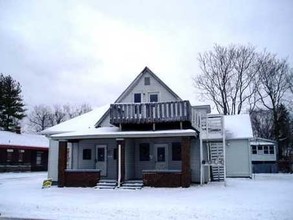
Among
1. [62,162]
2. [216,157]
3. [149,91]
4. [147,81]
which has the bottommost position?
[62,162]

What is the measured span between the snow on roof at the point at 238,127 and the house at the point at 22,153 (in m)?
25.2

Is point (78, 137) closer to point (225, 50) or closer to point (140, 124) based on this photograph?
point (140, 124)

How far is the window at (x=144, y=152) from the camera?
24.6 meters

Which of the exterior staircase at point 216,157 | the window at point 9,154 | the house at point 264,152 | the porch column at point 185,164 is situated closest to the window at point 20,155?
the window at point 9,154

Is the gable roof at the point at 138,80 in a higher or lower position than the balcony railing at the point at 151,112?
higher

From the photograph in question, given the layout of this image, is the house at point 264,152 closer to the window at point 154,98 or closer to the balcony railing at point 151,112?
the window at point 154,98

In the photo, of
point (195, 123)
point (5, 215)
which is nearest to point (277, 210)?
point (5, 215)

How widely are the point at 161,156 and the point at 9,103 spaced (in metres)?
45.4

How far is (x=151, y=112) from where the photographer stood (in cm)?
2245

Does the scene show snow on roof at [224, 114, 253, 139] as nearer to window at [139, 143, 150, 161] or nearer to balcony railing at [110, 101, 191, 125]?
window at [139, 143, 150, 161]

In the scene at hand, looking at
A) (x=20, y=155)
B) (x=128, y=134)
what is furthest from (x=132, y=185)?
(x=20, y=155)

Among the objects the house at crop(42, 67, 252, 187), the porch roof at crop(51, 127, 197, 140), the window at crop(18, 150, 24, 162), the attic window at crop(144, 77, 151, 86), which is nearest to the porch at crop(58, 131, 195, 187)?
the house at crop(42, 67, 252, 187)

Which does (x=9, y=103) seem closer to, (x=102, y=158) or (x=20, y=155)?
(x=20, y=155)

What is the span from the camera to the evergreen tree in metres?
61.7
